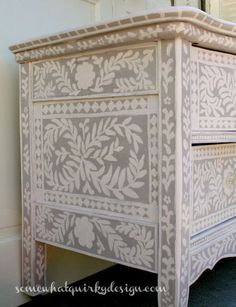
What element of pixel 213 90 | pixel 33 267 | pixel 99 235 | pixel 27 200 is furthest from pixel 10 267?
pixel 213 90

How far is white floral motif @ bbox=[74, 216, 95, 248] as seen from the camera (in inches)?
30.4

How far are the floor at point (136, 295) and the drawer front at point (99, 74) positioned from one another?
470mm

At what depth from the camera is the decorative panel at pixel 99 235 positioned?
69 centimetres

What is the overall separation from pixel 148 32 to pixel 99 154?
24 centimetres

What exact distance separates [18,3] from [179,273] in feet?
2.32

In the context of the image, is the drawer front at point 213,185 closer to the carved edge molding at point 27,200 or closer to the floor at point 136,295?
the floor at point 136,295

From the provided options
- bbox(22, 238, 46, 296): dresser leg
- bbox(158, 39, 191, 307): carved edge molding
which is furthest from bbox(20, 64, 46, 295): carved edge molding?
bbox(158, 39, 191, 307): carved edge molding

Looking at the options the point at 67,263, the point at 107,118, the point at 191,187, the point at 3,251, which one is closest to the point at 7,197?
the point at 3,251

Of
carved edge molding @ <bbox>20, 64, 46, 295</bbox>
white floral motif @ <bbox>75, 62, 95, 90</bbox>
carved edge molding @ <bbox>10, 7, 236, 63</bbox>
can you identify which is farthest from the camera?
carved edge molding @ <bbox>20, 64, 46, 295</bbox>

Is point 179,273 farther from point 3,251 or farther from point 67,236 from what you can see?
point 3,251

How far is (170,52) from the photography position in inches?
25.4

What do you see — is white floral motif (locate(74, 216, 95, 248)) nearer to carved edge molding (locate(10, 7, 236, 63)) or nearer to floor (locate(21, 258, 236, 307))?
floor (locate(21, 258, 236, 307))

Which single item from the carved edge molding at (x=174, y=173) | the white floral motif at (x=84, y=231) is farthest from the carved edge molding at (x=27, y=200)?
the carved edge molding at (x=174, y=173)

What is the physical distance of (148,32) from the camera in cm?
65
